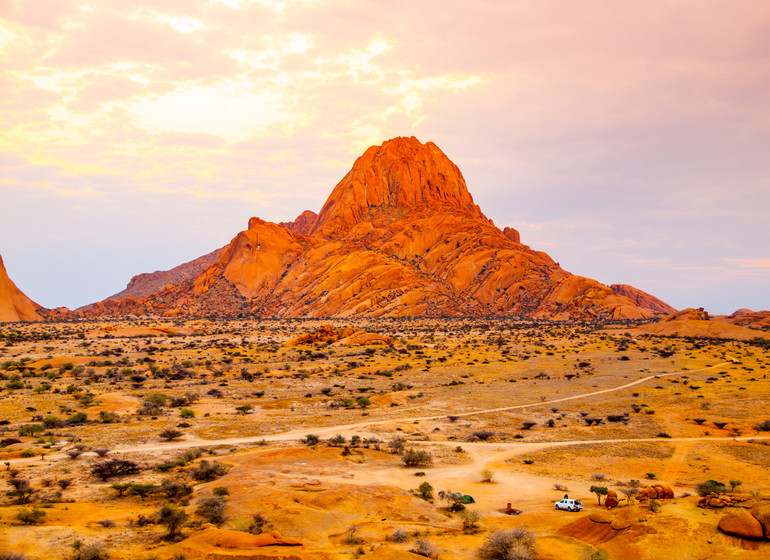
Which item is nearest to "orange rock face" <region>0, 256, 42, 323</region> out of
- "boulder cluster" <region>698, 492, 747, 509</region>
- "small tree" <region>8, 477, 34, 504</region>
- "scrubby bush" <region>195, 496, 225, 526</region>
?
"small tree" <region>8, 477, 34, 504</region>

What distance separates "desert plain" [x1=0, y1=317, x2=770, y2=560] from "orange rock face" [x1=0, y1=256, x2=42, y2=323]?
269 feet

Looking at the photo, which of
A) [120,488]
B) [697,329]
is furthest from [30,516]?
[697,329]

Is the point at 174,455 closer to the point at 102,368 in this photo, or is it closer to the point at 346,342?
the point at 102,368

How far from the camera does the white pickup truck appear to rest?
21.2 m

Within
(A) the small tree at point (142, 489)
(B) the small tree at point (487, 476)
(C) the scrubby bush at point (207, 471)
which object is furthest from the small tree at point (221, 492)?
(B) the small tree at point (487, 476)

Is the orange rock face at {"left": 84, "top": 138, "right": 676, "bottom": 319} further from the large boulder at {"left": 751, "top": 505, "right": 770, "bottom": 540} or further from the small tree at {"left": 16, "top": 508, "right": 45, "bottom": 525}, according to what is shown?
the large boulder at {"left": 751, "top": 505, "right": 770, "bottom": 540}

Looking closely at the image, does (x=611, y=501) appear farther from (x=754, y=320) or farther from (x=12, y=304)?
(x=12, y=304)

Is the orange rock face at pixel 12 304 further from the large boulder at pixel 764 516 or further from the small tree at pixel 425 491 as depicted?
the large boulder at pixel 764 516

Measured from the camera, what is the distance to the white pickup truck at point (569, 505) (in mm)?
21172

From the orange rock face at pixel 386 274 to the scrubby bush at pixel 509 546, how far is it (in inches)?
4948

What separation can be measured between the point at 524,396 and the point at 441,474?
23.6 metres

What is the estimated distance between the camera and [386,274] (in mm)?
154375

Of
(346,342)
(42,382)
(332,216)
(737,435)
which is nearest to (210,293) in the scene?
(332,216)

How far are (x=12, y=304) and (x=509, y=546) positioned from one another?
159083 millimetres
